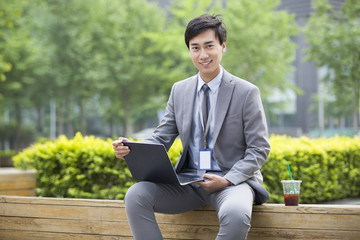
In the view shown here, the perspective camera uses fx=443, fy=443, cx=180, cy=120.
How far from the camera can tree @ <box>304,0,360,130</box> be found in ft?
49.3

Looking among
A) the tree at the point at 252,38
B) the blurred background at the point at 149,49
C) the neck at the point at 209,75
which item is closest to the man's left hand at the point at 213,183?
the neck at the point at 209,75

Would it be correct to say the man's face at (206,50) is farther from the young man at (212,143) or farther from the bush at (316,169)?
the bush at (316,169)

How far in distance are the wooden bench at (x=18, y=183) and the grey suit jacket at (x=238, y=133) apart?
96.3 inches

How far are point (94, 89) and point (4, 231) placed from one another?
17771mm

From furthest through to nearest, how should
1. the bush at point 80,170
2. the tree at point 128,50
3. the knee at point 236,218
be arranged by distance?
1. the tree at point 128,50
2. the bush at point 80,170
3. the knee at point 236,218

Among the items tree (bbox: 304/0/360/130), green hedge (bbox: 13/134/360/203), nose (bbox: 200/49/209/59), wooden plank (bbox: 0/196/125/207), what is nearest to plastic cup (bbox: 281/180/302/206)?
nose (bbox: 200/49/209/59)

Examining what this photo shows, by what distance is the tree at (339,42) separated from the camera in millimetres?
15039

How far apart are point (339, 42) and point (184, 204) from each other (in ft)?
46.0

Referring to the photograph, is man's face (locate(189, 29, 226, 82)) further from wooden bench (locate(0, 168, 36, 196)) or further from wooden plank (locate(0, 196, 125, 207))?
wooden bench (locate(0, 168, 36, 196))

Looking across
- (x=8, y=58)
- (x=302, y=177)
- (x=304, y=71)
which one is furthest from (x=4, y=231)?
(x=304, y=71)

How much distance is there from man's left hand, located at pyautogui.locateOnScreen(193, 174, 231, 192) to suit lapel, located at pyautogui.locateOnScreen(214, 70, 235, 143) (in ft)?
0.98

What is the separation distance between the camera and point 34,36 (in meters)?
21.2

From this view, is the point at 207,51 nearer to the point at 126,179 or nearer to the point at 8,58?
the point at 126,179

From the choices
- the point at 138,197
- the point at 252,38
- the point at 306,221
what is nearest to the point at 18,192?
the point at 138,197
